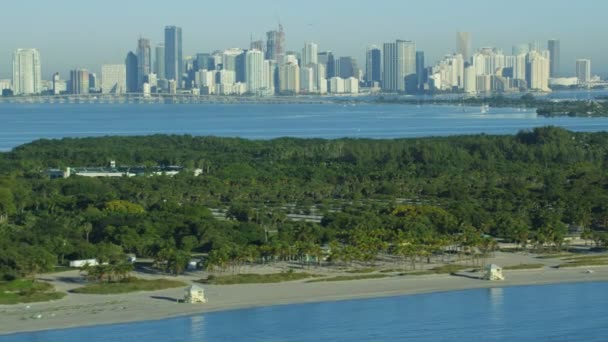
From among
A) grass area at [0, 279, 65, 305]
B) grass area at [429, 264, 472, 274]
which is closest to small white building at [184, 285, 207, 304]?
grass area at [0, 279, 65, 305]

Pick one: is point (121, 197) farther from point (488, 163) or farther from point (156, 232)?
point (488, 163)

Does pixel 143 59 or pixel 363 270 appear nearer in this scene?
pixel 363 270

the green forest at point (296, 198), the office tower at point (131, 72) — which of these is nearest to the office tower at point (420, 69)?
the office tower at point (131, 72)

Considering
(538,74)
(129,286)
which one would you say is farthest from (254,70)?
→ (129,286)

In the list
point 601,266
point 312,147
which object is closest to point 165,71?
point 312,147

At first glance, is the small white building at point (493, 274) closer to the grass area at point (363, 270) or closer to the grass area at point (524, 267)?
the grass area at point (524, 267)

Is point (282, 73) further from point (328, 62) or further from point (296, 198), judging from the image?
point (296, 198)
